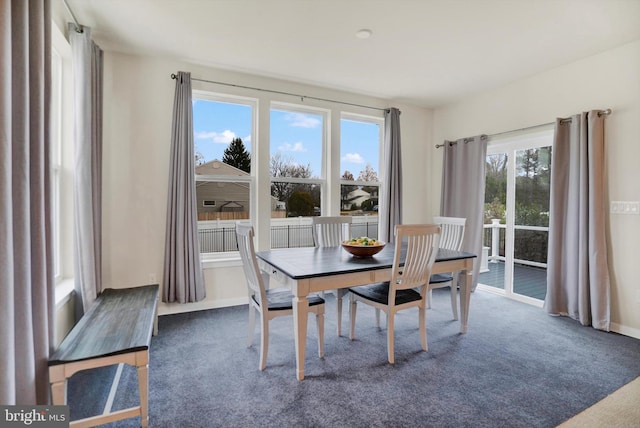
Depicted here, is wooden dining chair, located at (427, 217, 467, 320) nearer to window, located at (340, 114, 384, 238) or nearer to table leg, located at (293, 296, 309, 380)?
window, located at (340, 114, 384, 238)

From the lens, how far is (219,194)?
3639 millimetres

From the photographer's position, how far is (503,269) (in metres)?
4.07

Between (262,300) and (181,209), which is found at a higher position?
(181,209)

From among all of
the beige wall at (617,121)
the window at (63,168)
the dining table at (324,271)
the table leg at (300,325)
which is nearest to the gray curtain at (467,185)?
the beige wall at (617,121)

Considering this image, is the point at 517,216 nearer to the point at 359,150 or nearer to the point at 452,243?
the point at 452,243

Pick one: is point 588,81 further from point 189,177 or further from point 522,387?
point 189,177

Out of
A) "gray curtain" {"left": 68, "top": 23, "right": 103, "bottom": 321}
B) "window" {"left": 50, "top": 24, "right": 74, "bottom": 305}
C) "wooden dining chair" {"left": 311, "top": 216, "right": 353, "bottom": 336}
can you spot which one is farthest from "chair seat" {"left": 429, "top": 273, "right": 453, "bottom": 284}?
"window" {"left": 50, "top": 24, "right": 74, "bottom": 305}

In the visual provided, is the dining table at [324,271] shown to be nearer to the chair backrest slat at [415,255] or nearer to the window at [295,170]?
the chair backrest slat at [415,255]

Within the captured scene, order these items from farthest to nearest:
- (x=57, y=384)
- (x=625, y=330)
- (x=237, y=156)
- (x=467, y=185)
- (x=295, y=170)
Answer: (x=467, y=185) → (x=295, y=170) → (x=237, y=156) → (x=625, y=330) → (x=57, y=384)

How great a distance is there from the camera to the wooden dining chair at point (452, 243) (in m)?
3.06

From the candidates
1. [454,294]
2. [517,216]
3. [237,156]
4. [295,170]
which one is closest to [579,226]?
[517,216]

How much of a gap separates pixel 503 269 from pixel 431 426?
118 inches

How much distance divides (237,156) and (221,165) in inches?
8.5

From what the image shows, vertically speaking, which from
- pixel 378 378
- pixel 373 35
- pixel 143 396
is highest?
pixel 373 35
